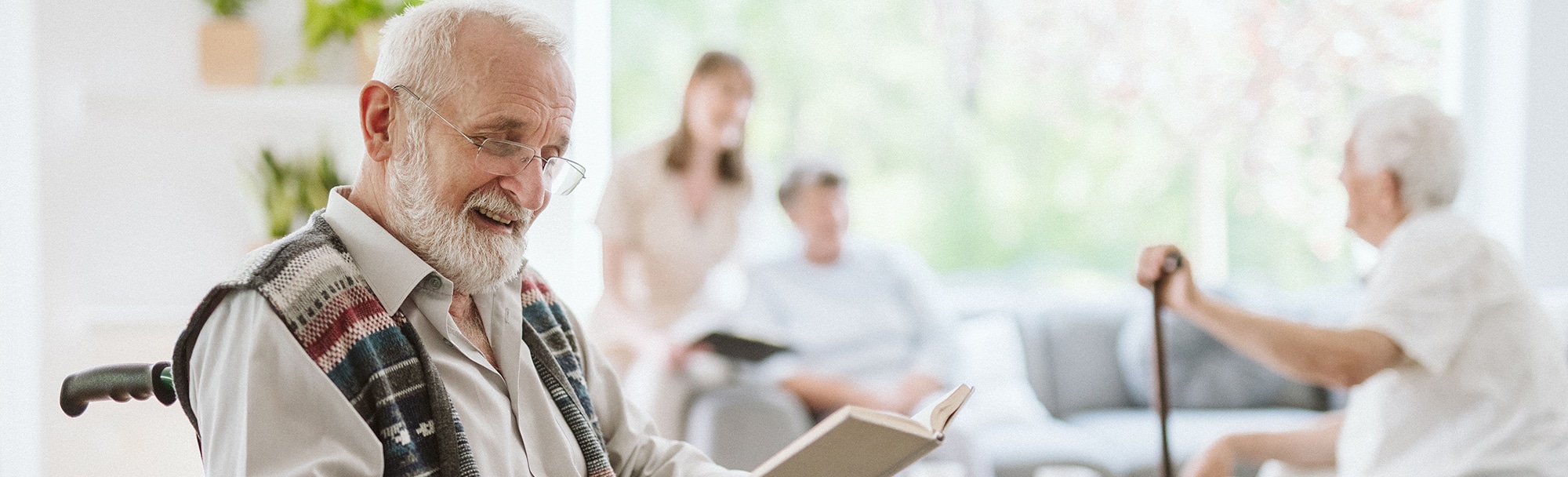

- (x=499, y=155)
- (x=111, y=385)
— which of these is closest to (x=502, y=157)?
(x=499, y=155)

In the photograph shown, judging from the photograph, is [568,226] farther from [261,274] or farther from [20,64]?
[261,274]

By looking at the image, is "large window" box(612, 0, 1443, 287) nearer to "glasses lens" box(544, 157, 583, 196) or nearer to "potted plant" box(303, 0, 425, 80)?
"potted plant" box(303, 0, 425, 80)

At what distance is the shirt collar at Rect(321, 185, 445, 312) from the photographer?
Answer: 1.14 meters

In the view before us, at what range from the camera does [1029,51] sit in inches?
189

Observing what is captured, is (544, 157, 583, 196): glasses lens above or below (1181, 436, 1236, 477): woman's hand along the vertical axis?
above

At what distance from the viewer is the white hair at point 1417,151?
198 centimetres

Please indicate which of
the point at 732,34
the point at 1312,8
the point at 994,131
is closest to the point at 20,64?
the point at 732,34

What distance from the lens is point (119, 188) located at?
2.86 m

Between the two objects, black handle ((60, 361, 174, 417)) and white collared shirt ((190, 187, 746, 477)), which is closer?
white collared shirt ((190, 187, 746, 477))

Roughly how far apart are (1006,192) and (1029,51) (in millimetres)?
633

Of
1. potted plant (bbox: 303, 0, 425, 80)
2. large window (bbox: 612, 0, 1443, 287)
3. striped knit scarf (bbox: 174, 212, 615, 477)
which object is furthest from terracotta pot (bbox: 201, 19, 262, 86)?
striped knit scarf (bbox: 174, 212, 615, 477)

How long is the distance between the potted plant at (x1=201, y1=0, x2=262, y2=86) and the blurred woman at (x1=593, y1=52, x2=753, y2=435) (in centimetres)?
98

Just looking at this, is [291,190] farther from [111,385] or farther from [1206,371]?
[1206,371]

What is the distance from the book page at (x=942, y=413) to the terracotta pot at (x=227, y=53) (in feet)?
7.63
